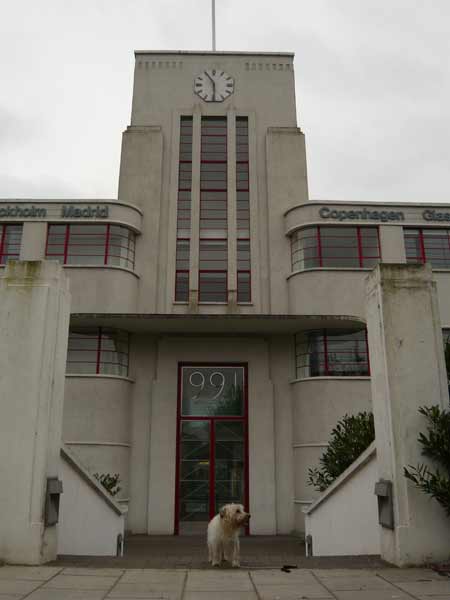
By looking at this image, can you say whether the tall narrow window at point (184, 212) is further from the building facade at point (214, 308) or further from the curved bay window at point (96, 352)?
the curved bay window at point (96, 352)

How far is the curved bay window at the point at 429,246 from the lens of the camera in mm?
20844

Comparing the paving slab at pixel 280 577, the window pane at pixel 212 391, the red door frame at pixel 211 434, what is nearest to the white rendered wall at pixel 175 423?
the red door frame at pixel 211 434

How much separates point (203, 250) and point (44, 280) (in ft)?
43.8

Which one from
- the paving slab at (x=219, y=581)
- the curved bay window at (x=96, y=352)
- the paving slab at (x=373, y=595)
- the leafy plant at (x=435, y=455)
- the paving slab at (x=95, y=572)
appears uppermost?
the curved bay window at (x=96, y=352)

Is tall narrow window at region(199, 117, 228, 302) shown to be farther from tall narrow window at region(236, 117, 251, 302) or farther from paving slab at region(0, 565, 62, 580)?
paving slab at region(0, 565, 62, 580)

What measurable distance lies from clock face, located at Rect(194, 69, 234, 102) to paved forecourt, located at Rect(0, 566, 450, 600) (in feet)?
68.4

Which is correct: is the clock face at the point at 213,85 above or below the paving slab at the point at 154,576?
above

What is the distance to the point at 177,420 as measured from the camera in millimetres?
19594

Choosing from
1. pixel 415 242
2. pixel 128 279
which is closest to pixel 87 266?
pixel 128 279

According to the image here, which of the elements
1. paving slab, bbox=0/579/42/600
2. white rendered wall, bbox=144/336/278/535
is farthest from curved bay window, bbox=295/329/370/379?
paving slab, bbox=0/579/42/600

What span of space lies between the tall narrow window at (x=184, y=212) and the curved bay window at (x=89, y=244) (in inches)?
78.9

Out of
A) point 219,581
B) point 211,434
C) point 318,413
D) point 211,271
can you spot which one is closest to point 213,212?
point 211,271

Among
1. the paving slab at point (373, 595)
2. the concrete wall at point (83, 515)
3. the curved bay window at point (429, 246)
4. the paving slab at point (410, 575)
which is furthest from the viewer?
the curved bay window at point (429, 246)

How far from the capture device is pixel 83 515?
10742 mm
